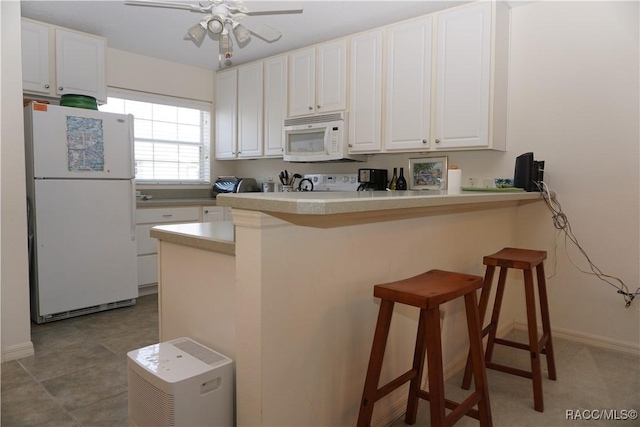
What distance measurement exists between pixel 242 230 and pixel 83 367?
1.85 meters

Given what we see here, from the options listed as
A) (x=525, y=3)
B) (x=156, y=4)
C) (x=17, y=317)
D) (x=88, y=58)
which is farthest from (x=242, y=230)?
(x=88, y=58)

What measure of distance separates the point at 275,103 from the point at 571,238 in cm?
295

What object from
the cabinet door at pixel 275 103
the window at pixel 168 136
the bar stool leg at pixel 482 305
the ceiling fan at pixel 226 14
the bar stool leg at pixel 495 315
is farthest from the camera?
the window at pixel 168 136

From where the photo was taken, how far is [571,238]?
2957mm

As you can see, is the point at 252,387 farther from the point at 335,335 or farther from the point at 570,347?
the point at 570,347

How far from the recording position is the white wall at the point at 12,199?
2.46 m

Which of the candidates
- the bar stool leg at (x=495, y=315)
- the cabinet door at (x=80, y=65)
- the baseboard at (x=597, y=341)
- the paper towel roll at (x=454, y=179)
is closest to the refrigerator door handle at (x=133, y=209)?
the cabinet door at (x=80, y=65)

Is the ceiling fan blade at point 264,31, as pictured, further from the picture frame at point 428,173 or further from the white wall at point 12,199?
the picture frame at point 428,173

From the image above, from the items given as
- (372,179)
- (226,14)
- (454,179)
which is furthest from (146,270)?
(454,179)

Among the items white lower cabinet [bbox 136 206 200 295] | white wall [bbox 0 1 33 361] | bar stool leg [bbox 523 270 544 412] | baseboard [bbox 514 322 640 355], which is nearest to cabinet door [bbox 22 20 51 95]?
white wall [bbox 0 1 33 361]

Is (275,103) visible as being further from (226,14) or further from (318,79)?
(226,14)

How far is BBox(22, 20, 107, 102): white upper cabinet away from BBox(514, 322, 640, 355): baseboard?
4.26 meters

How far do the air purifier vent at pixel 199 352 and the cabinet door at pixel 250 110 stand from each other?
129 inches

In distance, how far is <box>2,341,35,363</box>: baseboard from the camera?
2504mm
